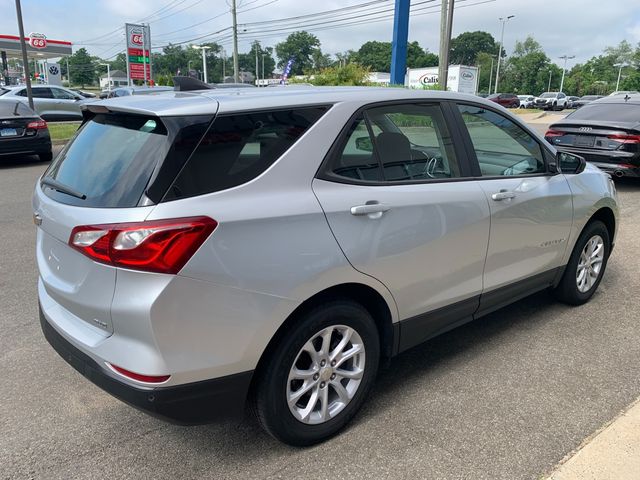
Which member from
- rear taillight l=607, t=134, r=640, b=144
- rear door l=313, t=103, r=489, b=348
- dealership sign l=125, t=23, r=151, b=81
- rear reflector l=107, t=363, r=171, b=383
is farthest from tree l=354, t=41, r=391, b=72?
rear reflector l=107, t=363, r=171, b=383

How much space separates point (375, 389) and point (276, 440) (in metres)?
0.76

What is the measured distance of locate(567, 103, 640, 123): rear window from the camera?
9375mm

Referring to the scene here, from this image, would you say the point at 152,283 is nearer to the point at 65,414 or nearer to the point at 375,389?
the point at 65,414

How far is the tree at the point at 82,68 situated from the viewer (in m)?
113

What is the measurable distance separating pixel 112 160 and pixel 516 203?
2.45 meters

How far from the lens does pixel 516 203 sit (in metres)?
3.46

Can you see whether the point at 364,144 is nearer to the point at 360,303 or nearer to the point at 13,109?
the point at 360,303

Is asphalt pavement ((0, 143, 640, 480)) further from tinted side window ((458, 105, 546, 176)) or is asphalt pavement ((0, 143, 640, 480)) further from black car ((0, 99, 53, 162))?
black car ((0, 99, 53, 162))

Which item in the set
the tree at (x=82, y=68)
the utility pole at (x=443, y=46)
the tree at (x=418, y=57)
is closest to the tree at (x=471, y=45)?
the tree at (x=418, y=57)

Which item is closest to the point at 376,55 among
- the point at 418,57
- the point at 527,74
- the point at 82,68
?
Answer: the point at 418,57

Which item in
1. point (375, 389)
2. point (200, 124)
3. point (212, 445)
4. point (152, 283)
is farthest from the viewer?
point (375, 389)

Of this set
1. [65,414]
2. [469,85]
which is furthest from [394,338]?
[469,85]

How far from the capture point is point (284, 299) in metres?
2.30

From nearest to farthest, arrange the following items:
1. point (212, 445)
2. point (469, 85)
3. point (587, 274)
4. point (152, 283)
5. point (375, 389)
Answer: point (152, 283), point (212, 445), point (375, 389), point (587, 274), point (469, 85)
